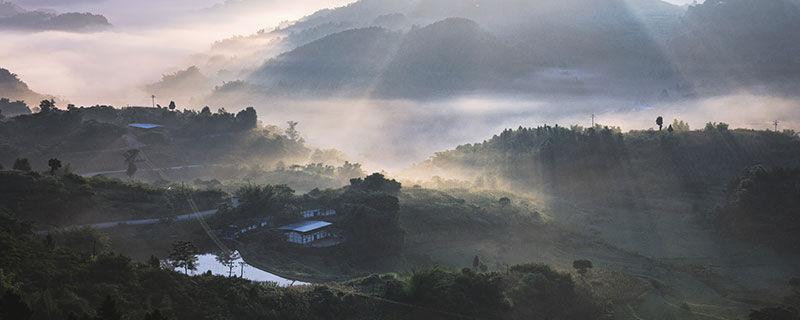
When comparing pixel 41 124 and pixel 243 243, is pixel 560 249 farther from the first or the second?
pixel 41 124

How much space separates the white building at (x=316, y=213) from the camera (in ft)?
229

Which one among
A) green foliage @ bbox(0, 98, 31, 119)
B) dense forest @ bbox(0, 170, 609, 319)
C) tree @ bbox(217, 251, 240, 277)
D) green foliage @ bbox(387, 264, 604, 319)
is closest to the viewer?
dense forest @ bbox(0, 170, 609, 319)

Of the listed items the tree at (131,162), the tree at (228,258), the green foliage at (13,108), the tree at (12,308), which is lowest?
the tree at (228,258)

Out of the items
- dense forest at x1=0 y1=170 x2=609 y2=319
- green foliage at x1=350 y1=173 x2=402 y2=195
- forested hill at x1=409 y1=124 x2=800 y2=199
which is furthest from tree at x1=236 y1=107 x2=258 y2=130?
dense forest at x1=0 y1=170 x2=609 y2=319

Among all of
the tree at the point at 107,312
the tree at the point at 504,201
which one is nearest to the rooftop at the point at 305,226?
the tree at the point at 504,201

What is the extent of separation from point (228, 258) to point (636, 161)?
8159 cm

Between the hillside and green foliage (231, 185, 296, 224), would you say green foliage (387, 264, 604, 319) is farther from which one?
the hillside

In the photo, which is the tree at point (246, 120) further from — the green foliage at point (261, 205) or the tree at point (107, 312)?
the tree at point (107, 312)

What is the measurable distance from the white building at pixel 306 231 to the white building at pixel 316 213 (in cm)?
199

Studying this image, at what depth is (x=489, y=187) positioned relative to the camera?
11219cm

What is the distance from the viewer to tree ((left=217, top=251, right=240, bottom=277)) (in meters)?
53.7

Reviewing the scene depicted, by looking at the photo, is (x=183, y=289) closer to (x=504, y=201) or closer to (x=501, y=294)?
(x=501, y=294)

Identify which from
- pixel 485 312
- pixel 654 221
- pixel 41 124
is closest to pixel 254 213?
pixel 485 312

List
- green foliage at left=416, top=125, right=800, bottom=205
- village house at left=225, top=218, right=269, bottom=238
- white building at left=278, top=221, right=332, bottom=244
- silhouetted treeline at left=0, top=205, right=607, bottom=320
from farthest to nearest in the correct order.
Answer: green foliage at left=416, top=125, right=800, bottom=205 < white building at left=278, top=221, right=332, bottom=244 < village house at left=225, top=218, right=269, bottom=238 < silhouetted treeline at left=0, top=205, right=607, bottom=320
